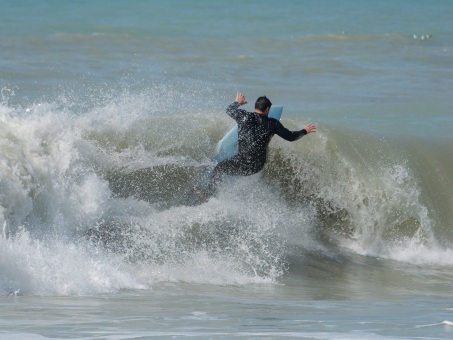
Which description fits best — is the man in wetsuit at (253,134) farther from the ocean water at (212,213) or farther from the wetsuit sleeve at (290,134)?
the ocean water at (212,213)

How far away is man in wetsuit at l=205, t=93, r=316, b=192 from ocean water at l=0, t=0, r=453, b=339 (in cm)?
34

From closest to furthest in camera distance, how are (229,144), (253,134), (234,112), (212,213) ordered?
(234,112), (253,134), (212,213), (229,144)

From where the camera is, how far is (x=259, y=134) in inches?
374

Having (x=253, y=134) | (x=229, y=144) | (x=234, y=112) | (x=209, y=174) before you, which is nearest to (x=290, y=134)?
(x=253, y=134)

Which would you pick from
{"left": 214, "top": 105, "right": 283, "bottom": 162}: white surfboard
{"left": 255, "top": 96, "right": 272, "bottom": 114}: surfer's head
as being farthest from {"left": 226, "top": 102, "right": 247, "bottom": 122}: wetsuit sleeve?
{"left": 214, "top": 105, "right": 283, "bottom": 162}: white surfboard

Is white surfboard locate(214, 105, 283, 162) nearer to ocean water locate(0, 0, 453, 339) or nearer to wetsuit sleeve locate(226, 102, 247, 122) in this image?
ocean water locate(0, 0, 453, 339)

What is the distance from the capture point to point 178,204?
32.4ft

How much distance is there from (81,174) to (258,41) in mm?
17813

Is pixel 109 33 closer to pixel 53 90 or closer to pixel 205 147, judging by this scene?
pixel 53 90

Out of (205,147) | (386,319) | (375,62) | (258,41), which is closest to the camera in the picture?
(386,319)

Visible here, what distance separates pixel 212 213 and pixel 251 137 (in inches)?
34.6

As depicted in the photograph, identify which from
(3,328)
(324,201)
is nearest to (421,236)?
(324,201)

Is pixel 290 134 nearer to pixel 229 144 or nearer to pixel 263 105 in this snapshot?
pixel 263 105

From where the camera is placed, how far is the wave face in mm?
8336
